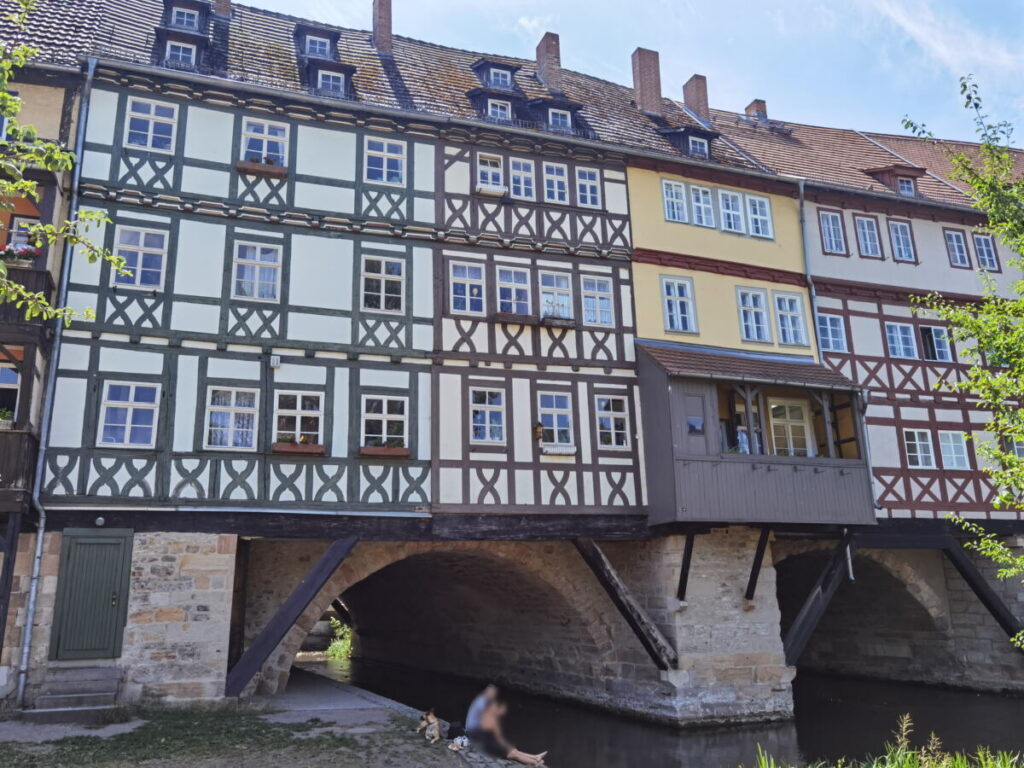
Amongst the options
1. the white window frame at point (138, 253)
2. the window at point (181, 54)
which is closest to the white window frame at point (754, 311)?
the white window frame at point (138, 253)

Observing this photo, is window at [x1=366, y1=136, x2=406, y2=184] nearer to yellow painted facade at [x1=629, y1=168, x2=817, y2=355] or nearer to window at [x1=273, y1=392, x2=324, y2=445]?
window at [x1=273, y1=392, x2=324, y2=445]

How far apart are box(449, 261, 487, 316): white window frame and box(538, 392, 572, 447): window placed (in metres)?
1.86


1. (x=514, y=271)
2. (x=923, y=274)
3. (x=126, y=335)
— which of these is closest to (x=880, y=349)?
(x=923, y=274)

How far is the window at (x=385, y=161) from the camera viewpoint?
1495 cm

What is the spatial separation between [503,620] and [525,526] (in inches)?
221

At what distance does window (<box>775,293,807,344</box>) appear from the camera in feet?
56.5

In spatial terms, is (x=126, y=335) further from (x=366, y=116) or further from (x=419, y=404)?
(x=366, y=116)

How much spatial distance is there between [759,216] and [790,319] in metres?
2.25

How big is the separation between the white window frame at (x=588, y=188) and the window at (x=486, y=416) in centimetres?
425

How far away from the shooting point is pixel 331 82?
15508mm

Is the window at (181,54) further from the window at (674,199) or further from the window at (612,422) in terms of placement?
the window at (612,422)

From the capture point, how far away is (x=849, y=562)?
16.2 metres

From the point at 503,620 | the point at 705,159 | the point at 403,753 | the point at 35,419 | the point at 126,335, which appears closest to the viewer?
the point at 403,753

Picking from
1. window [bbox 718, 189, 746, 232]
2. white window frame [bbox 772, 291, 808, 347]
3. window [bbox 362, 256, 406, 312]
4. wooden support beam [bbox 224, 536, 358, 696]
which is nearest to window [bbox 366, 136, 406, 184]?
window [bbox 362, 256, 406, 312]
